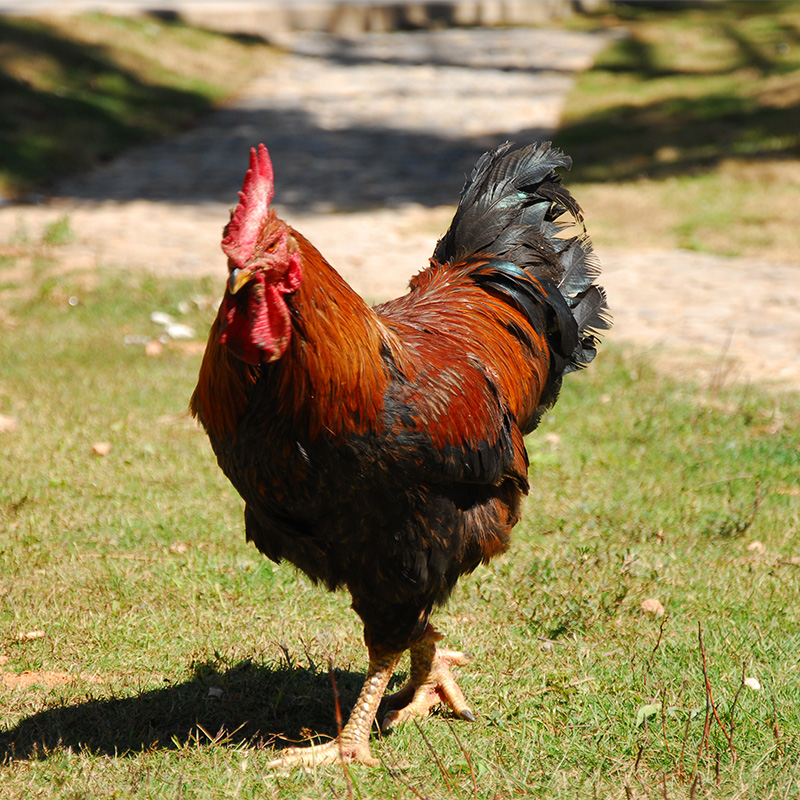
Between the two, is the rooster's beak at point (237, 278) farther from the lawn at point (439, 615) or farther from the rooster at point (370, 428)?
the lawn at point (439, 615)

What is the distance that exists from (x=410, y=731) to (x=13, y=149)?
42.0ft

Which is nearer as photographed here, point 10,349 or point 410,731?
point 410,731

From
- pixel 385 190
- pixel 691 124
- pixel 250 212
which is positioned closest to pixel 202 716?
pixel 250 212

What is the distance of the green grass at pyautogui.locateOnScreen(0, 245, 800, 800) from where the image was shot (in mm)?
3434

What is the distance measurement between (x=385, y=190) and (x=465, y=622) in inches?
406

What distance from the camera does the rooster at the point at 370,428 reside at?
298 centimetres

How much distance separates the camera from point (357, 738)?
361 cm

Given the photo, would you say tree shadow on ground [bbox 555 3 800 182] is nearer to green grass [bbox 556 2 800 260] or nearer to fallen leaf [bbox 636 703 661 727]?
green grass [bbox 556 2 800 260]

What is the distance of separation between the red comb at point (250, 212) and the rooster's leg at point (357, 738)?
1.71m

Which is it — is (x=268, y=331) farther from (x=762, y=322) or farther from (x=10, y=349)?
(x=762, y=322)

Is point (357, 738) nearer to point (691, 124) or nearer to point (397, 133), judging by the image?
point (691, 124)

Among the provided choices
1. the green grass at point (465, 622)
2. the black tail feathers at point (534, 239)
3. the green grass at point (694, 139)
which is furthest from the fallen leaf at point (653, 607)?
the green grass at point (694, 139)

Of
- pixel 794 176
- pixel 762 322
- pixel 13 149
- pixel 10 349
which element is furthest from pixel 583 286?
pixel 13 149

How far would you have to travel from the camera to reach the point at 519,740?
3637 millimetres
